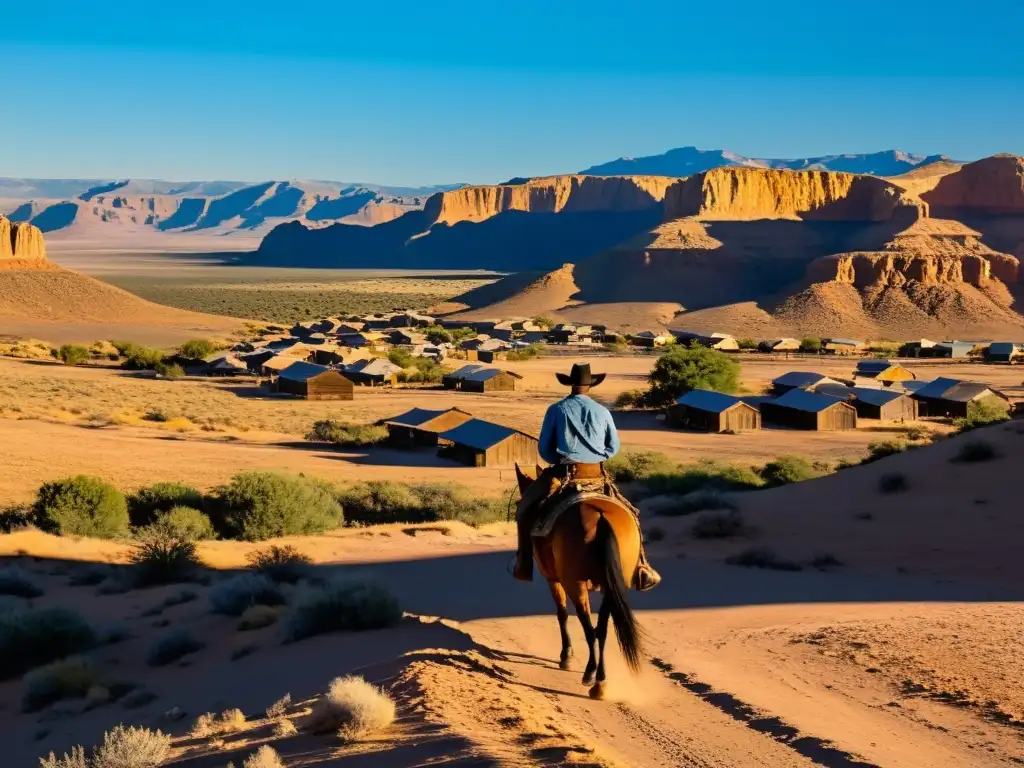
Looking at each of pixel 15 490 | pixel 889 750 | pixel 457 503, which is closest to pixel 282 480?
pixel 457 503

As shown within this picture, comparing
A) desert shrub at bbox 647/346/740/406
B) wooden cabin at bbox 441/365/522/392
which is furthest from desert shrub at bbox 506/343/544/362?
desert shrub at bbox 647/346/740/406

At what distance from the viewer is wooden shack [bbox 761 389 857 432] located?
46.6m

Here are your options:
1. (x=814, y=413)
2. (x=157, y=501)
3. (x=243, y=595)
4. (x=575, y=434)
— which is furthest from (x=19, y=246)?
(x=575, y=434)

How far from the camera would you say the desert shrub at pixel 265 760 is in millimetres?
7336

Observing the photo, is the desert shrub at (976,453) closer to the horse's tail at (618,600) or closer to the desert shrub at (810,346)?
the horse's tail at (618,600)

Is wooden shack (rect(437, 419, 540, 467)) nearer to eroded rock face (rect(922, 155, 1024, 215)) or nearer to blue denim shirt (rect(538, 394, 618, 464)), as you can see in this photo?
blue denim shirt (rect(538, 394, 618, 464))

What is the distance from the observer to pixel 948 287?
11394 centimetres

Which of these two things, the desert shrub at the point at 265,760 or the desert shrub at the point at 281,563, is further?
the desert shrub at the point at 281,563

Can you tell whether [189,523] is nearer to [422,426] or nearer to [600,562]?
[600,562]

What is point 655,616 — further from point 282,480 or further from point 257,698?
point 282,480

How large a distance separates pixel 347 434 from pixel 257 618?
89.7 ft

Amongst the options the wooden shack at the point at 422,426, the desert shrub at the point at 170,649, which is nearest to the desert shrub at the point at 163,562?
the desert shrub at the point at 170,649

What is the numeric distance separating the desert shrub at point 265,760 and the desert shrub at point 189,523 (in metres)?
12.5

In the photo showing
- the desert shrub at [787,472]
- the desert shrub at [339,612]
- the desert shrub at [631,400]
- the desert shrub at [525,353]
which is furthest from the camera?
the desert shrub at [525,353]
